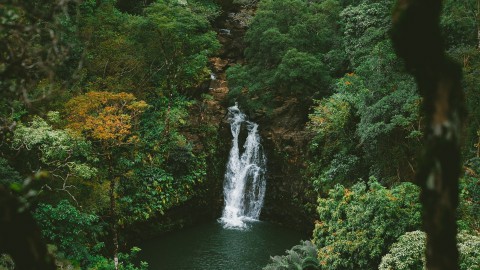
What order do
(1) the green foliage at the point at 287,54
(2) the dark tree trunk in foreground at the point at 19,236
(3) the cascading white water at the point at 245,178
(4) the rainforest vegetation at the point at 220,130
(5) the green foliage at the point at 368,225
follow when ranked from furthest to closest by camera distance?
(3) the cascading white water at the point at 245,178, (1) the green foliage at the point at 287,54, (4) the rainforest vegetation at the point at 220,130, (5) the green foliage at the point at 368,225, (2) the dark tree trunk in foreground at the point at 19,236

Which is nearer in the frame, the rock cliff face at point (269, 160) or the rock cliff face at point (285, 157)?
the rock cliff face at point (269, 160)

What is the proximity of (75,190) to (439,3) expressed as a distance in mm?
13738

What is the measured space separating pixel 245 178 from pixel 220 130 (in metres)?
2.85

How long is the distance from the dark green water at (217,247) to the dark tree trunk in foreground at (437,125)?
46.9 ft

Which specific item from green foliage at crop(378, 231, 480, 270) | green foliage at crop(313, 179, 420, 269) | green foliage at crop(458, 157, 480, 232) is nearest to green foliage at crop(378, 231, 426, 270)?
green foliage at crop(378, 231, 480, 270)

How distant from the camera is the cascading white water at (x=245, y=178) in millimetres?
21531

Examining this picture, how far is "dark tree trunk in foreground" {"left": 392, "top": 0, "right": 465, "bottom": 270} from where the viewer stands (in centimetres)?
201

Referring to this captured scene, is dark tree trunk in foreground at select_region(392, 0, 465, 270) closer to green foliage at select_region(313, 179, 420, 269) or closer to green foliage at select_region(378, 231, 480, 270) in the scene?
green foliage at select_region(378, 231, 480, 270)

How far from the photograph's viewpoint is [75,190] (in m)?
13.9

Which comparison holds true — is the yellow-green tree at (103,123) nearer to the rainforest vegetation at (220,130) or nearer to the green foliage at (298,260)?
the rainforest vegetation at (220,130)

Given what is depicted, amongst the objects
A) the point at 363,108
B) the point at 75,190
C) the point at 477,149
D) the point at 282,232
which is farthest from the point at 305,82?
the point at 75,190

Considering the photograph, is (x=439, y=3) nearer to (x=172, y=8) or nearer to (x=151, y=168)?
(x=151, y=168)

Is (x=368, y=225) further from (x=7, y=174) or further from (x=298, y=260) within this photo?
(x=7, y=174)

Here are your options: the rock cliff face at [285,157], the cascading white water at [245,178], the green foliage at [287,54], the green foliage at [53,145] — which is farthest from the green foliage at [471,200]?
the cascading white water at [245,178]
